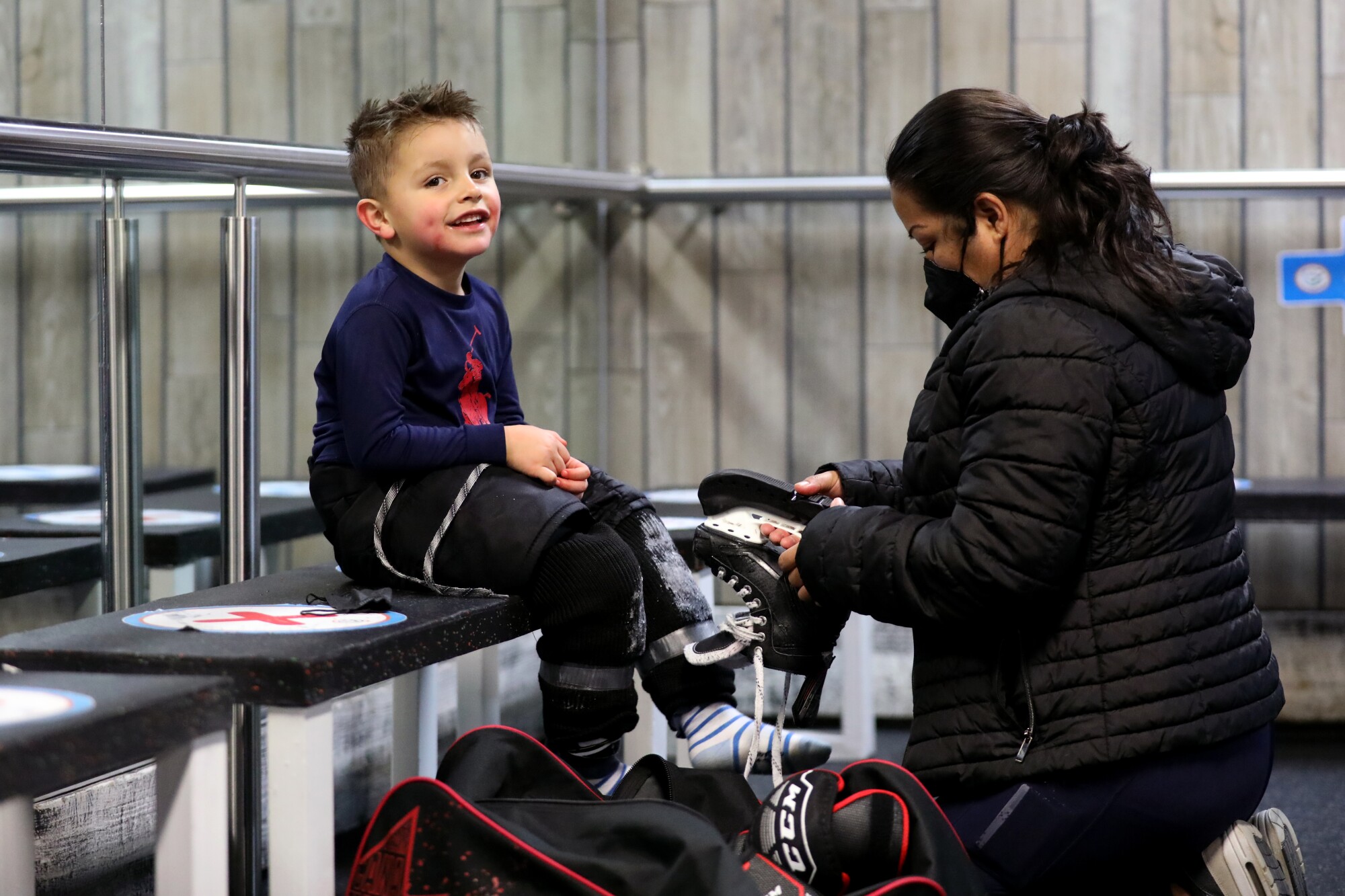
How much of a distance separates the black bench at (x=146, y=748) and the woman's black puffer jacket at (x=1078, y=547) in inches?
22.8

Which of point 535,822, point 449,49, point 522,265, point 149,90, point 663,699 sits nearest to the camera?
point 535,822

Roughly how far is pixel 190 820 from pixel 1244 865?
2.97 feet

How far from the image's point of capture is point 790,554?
139 centimetres

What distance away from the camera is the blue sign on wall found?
2.77m

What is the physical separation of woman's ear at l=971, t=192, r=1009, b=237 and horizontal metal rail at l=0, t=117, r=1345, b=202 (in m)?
0.85

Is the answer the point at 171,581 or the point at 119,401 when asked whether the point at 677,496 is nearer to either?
the point at 171,581

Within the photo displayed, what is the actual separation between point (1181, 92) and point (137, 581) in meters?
2.21

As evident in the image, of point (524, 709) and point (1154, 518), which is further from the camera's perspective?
point (524, 709)

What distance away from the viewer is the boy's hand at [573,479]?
1522 millimetres

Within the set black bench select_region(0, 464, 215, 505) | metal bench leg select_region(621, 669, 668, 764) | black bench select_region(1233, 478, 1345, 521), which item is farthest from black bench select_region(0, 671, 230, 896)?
black bench select_region(1233, 478, 1345, 521)

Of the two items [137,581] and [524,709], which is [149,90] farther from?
[524,709]

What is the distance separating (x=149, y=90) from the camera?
1.74 m

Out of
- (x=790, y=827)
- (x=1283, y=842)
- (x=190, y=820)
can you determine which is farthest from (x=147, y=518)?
(x=1283, y=842)

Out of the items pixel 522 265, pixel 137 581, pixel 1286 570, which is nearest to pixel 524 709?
pixel 522 265
